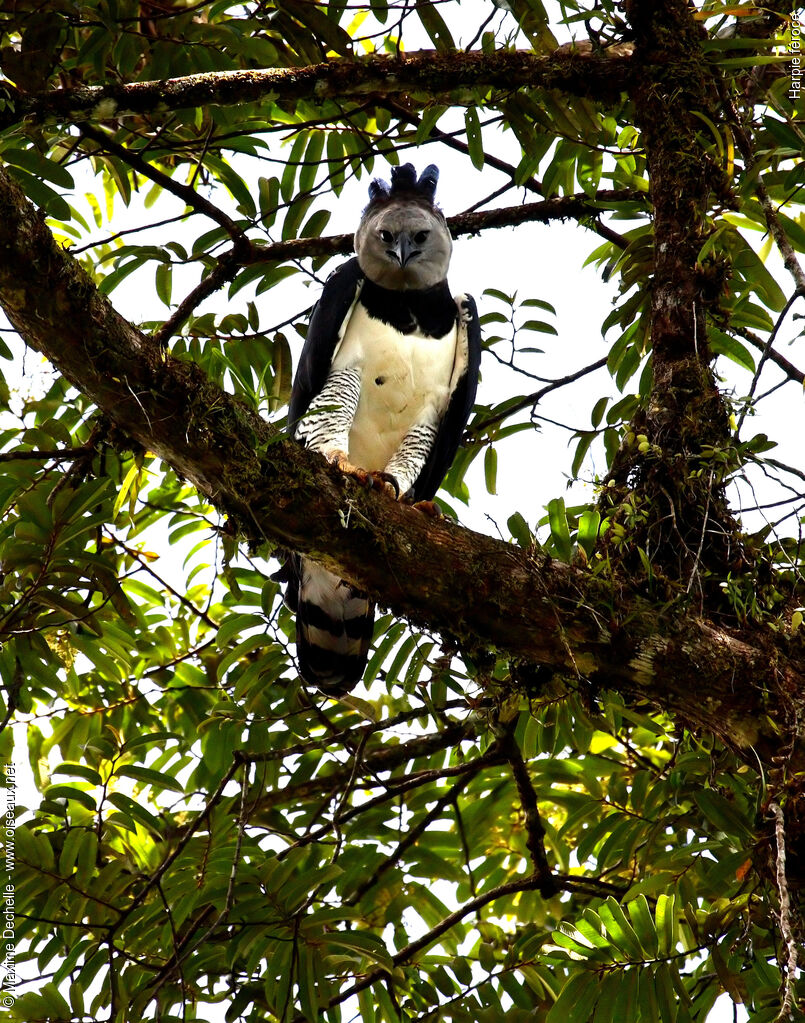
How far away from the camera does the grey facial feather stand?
4137 millimetres

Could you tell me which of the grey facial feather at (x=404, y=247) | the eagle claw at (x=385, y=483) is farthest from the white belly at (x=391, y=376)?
the eagle claw at (x=385, y=483)

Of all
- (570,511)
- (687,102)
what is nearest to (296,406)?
(570,511)

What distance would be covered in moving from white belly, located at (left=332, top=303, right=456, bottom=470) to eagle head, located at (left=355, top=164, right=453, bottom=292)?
227 mm

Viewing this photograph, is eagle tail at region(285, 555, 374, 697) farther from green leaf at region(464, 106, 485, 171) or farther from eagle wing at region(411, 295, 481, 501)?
green leaf at region(464, 106, 485, 171)

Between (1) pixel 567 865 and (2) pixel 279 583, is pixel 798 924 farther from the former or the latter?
(2) pixel 279 583

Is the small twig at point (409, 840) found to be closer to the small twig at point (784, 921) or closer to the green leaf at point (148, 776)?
the green leaf at point (148, 776)

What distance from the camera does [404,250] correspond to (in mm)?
4125

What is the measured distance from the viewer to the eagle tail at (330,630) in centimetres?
356

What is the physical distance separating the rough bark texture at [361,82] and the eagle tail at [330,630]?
4.86ft

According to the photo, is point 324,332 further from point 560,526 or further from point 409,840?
point 409,840

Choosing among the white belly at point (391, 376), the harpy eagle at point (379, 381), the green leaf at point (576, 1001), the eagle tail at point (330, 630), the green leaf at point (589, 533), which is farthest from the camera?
the white belly at point (391, 376)

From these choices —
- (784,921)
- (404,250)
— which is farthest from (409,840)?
(404,250)

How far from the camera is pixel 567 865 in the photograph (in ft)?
12.5

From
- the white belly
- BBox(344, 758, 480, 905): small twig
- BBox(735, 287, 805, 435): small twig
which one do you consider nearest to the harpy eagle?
the white belly
